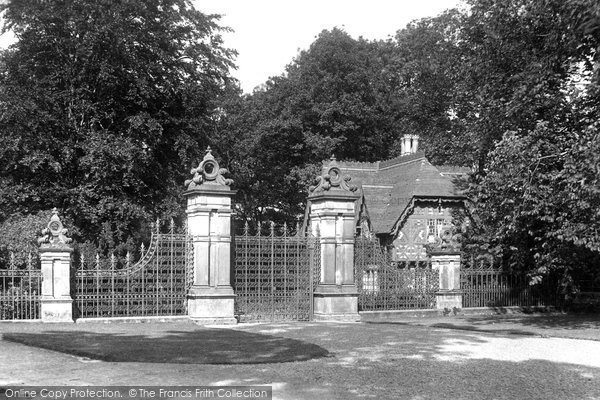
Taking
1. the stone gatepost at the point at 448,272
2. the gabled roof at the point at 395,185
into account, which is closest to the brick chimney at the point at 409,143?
the gabled roof at the point at 395,185

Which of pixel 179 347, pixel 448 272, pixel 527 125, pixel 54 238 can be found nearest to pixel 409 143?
pixel 448 272

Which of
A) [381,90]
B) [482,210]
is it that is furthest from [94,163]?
[381,90]

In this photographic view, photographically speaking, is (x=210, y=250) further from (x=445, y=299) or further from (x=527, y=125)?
(x=527, y=125)

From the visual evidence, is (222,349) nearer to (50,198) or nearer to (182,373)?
(182,373)

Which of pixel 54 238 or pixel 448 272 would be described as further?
pixel 448 272

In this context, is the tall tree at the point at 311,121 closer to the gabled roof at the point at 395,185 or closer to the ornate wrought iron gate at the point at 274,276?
the gabled roof at the point at 395,185

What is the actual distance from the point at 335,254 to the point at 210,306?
3.51 metres

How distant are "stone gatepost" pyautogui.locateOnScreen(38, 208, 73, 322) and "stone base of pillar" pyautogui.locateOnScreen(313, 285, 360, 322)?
599 centimetres

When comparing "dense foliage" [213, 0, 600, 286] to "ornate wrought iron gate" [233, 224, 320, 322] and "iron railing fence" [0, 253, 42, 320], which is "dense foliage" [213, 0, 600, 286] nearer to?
"ornate wrought iron gate" [233, 224, 320, 322]

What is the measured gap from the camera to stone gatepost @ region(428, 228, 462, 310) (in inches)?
888

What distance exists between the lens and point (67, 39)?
2727cm

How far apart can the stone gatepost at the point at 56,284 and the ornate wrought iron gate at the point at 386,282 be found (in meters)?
7.31

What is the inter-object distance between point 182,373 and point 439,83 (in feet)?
125

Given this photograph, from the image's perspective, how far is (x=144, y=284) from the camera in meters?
18.0
